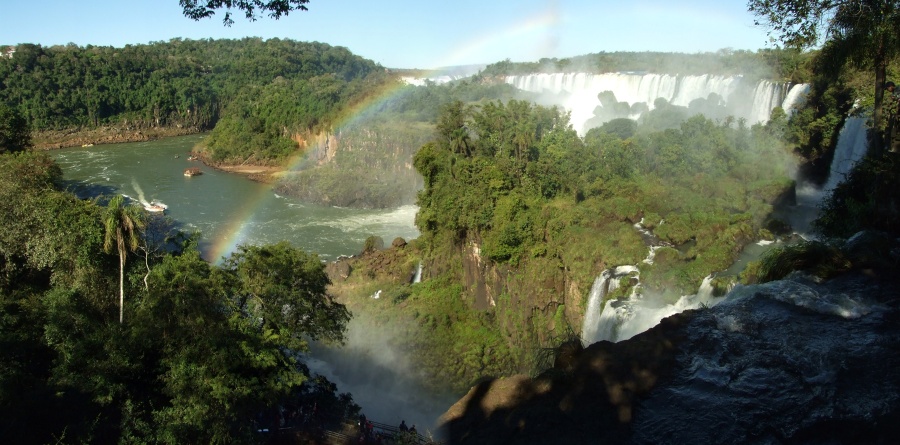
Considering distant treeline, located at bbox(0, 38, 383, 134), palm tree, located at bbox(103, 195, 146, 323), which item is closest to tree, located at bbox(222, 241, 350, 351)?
palm tree, located at bbox(103, 195, 146, 323)

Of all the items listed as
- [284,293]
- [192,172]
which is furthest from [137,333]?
[192,172]

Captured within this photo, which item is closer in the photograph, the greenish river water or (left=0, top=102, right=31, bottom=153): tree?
(left=0, top=102, right=31, bottom=153): tree

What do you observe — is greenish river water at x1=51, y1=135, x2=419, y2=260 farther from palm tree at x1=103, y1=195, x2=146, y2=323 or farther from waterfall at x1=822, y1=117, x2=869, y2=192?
waterfall at x1=822, y1=117, x2=869, y2=192

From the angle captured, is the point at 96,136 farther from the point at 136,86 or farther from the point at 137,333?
the point at 137,333

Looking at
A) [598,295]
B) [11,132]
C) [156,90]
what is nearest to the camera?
[598,295]

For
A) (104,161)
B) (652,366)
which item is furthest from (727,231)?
(104,161)

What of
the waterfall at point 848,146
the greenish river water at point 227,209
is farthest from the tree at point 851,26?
the greenish river water at point 227,209

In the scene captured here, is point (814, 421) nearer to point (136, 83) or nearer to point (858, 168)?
point (858, 168)

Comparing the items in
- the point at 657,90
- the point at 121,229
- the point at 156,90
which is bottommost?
the point at 121,229
